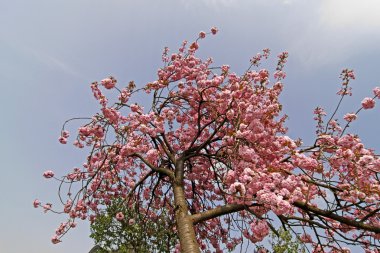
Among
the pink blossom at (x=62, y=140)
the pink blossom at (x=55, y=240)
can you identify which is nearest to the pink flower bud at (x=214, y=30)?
the pink blossom at (x=62, y=140)

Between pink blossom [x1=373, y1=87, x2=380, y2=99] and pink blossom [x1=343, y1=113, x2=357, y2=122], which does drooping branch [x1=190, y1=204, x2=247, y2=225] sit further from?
pink blossom [x1=373, y1=87, x2=380, y2=99]

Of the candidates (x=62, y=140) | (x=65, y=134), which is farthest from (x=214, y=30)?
(x=62, y=140)

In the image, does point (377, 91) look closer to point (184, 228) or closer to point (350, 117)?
point (350, 117)

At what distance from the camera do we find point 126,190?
1089 cm

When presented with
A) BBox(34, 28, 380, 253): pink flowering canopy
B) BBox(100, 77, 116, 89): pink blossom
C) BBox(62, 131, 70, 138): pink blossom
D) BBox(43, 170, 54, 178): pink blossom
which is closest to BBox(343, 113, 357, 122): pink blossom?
BBox(34, 28, 380, 253): pink flowering canopy

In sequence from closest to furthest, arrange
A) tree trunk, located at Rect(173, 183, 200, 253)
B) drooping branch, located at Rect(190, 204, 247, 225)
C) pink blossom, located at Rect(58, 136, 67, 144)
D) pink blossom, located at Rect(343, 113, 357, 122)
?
tree trunk, located at Rect(173, 183, 200, 253), drooping branch, located at Rect(190, 204, 247, 225), pink blossom, located at Rect(343, 113, 357, 122), pink blossom, located at Rect(58, 136, 67, 144)

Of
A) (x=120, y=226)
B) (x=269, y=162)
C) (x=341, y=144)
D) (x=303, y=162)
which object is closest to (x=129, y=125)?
(x=269, y=162)

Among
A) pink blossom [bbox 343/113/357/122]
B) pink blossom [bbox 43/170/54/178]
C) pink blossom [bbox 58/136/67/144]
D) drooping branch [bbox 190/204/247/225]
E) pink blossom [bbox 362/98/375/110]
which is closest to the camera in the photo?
drooping branch [bbox 190/204/247/225]

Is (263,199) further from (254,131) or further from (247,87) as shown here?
(247,87)

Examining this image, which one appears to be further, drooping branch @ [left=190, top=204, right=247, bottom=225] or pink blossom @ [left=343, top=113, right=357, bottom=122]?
pink blossom @ [left=343, top=113, right=357, bottom=122]

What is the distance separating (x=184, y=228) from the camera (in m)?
7.30

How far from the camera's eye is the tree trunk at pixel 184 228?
275 inches

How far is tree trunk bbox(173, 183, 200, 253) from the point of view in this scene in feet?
22.9

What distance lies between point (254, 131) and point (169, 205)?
4598 millimetres
